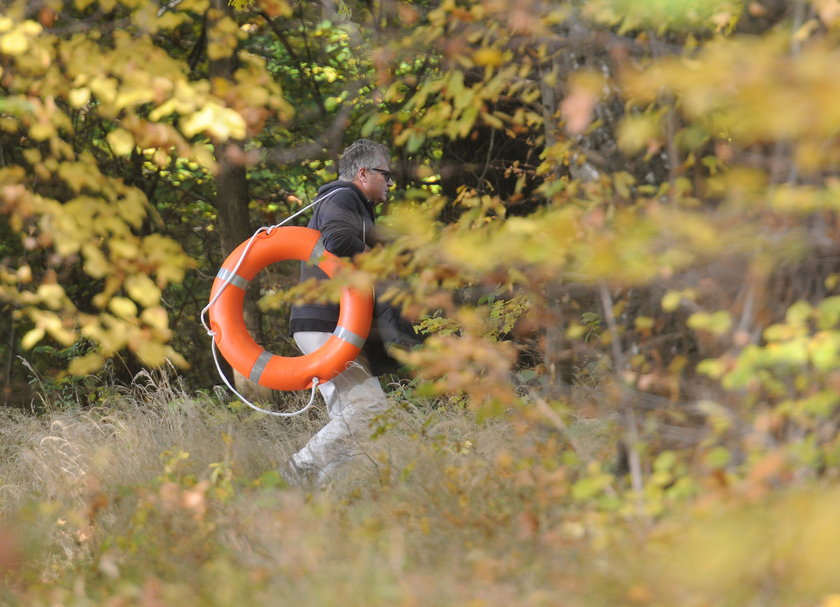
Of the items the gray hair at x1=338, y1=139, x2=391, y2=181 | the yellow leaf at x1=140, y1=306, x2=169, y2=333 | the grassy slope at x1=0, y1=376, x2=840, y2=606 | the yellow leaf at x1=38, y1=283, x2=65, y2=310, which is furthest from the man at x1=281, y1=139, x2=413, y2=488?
the yellow leaf at x1=38, y1=283, x2=65, y2=310

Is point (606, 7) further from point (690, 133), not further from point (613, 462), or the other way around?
point (613, 462)

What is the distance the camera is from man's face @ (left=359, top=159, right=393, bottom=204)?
13.8ft

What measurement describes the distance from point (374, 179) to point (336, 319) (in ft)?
2.00

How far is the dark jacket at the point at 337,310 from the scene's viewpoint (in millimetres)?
4043

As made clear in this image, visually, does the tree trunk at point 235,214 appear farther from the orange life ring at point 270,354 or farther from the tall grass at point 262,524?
the orange life ring at point 270,354

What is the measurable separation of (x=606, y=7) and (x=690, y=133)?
14.6 inches

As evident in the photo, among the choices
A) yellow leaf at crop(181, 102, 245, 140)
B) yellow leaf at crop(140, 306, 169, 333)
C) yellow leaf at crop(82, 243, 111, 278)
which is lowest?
yellow leaf at crop(140, 306, 169, 333)

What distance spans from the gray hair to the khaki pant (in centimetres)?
70

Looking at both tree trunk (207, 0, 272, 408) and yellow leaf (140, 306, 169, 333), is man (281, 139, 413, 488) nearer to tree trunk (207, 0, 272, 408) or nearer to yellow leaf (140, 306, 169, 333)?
yellow leaf (140, 306, 169, 333)

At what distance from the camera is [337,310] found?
4.26 m

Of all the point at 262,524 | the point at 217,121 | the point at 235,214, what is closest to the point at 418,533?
the point at 262,524

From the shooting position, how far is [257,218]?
7.26 m

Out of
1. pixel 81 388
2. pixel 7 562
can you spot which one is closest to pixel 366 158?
pixel 7 562

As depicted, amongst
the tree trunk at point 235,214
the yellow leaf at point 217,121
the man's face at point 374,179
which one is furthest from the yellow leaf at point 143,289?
the tree trunk at point 235,214
